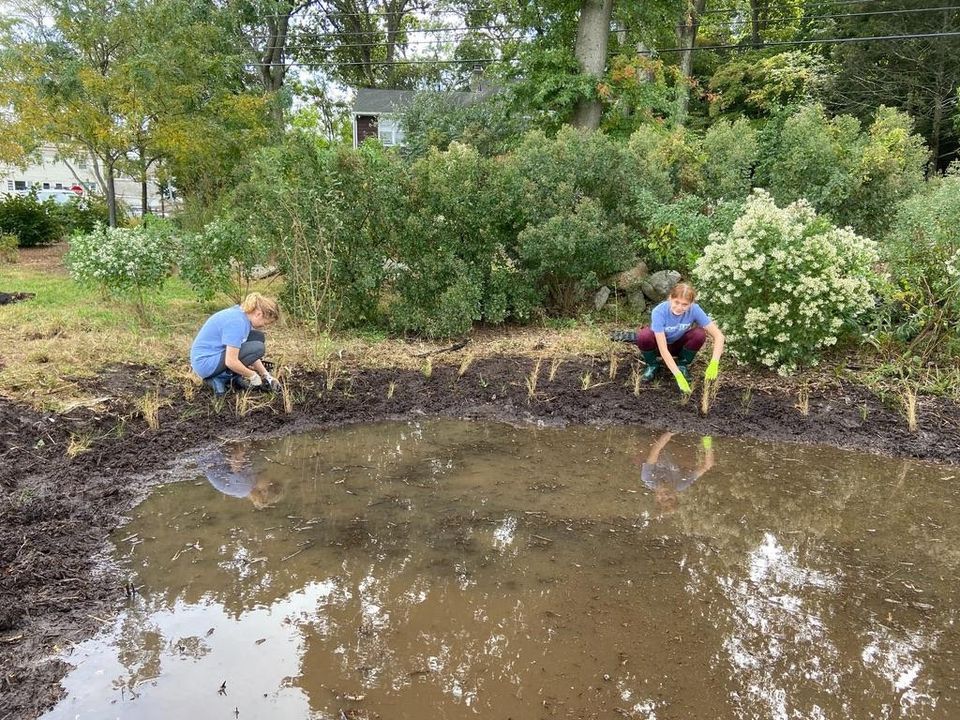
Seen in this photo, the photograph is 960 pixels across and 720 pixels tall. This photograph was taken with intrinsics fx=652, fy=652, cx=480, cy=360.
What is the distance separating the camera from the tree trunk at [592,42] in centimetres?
1131

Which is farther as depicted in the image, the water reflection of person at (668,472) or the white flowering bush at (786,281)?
the white flowering bush at (786,281)

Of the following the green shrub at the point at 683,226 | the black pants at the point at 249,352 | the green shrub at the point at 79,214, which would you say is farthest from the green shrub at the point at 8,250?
the green shrub at the point at 683,226

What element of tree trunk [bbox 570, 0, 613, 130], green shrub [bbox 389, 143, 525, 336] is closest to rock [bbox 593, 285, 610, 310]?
green shrub [bbox 389, 143, 525, 336]

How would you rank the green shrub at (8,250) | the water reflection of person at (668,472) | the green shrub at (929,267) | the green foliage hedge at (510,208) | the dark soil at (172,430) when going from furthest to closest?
the green shrub at (8,250), the green foliage hedge at (510,208), the green shrub at (929,267), the water reflection of person at (668,472), the dark soil at (172,430)

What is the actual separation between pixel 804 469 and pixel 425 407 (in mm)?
3060

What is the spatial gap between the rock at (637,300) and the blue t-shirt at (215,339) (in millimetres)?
4915

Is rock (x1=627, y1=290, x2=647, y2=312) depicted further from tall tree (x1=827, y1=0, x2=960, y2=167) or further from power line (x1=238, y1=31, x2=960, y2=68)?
tall tree (x1=827, y1=0, x2=960, y2=167)

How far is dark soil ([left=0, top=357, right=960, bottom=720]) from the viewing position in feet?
9.59

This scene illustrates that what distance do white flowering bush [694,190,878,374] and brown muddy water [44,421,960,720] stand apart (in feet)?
4.79

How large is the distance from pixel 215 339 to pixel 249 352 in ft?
0.95

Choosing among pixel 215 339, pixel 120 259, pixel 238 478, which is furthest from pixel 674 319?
pixel 120 259

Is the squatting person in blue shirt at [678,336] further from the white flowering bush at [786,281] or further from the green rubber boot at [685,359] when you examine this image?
the white flowering bush at [786,281]

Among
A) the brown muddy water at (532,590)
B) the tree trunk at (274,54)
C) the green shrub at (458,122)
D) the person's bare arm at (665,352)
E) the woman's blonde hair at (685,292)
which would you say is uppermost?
the tree trunk at (274,54)

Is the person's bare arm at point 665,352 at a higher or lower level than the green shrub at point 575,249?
lower
